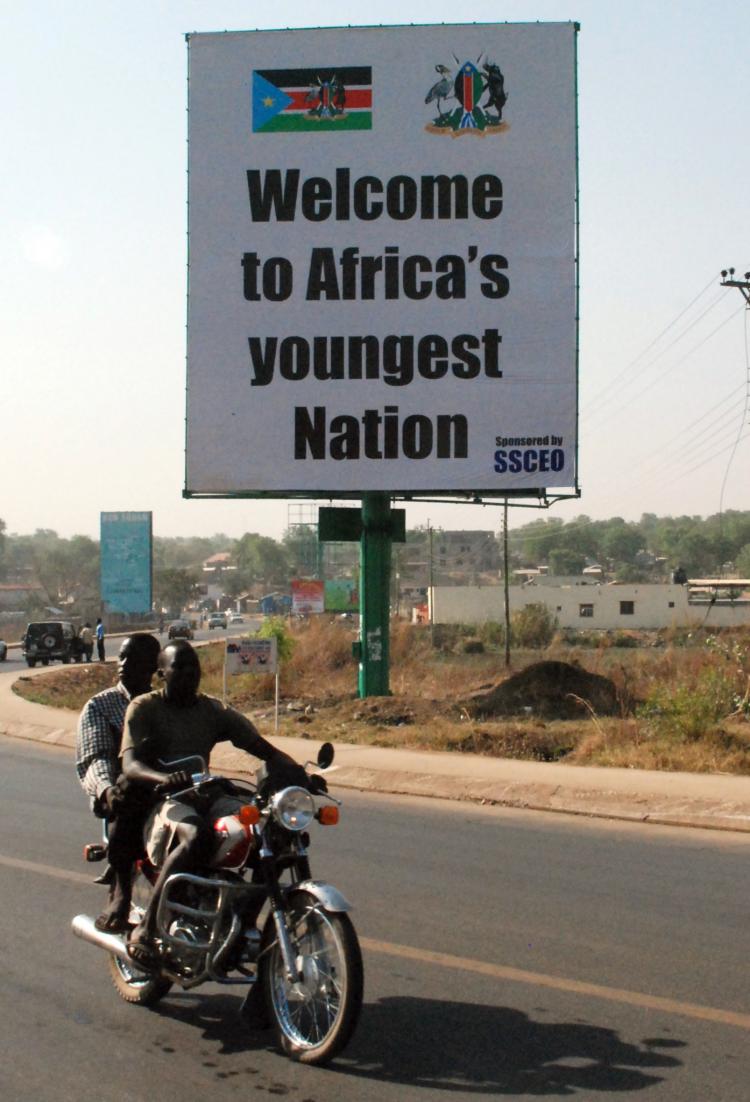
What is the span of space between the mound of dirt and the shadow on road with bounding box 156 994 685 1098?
15.3 meters

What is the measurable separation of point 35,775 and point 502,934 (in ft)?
30.6

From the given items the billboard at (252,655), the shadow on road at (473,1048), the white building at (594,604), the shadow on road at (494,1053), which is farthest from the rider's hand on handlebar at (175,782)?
the white building at (594,604)

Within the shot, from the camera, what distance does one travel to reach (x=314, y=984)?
540 centimetres

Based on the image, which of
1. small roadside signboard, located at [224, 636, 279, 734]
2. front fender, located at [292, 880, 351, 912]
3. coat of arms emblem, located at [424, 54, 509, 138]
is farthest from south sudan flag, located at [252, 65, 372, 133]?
front fender, located at [292, 880, 351, 912]

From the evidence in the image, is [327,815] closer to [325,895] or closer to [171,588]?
[325,895]

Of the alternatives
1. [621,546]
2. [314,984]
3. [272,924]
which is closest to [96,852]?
[272,924]

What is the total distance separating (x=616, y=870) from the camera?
9.62 metres

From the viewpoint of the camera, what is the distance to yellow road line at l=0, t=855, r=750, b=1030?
6121 millimetres

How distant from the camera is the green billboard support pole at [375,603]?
24391mm

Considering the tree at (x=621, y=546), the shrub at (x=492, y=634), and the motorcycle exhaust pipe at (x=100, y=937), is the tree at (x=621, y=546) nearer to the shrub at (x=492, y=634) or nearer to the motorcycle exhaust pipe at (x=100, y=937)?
the shrub at (x=492, y=634)

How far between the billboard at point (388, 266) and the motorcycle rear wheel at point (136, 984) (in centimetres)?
1689

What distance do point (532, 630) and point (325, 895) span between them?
54.8m

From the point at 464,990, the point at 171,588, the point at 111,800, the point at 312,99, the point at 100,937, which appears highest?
the point at 312,99

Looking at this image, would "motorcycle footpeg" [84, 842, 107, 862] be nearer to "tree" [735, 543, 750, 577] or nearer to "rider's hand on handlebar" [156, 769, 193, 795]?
"rider's hand on handlebar" [156, 769, 193, 795]
